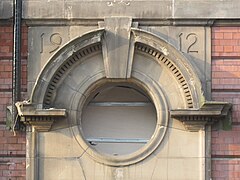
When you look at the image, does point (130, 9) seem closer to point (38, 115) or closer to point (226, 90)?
point (226, 90)

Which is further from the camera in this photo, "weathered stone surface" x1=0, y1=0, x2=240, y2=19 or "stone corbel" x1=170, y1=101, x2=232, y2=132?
"weathered stone surface" x1=0, y1=0, x2=240, y2=19

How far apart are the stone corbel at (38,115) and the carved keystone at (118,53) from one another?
0.99m

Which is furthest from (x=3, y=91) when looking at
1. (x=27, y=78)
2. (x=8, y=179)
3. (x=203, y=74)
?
(x=203, y=74)

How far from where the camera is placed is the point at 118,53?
12.9 metres

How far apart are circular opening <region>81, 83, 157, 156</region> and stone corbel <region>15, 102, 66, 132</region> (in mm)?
674

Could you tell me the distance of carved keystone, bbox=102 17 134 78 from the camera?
1287cm

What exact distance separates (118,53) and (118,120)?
3.71ft

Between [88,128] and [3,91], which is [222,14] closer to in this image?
[88,128]

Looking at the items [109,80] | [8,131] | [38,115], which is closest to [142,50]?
[109,80]

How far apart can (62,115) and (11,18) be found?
5.70 feet

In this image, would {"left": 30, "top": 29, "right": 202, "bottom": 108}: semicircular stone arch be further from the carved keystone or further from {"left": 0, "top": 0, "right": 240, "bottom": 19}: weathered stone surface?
{"left": 0, "top": 0, "right": 240, "bottom": 19}: weathered stone surface

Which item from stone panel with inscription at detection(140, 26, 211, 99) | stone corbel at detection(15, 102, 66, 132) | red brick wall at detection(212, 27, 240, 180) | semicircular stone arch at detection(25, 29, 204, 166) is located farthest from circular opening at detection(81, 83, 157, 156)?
red brick wall at detection(212, 27, 240, 180)

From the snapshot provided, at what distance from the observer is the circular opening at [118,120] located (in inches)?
522

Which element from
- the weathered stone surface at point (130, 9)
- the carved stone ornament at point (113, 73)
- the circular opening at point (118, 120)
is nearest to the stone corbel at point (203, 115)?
the carved stone ornament at point (113, 73)
